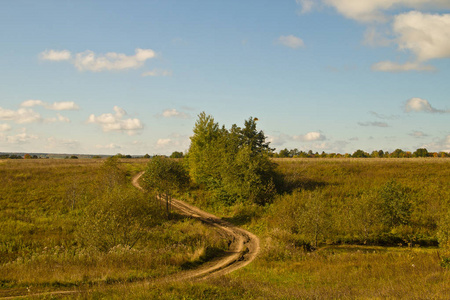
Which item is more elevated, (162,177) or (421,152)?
(421,152)

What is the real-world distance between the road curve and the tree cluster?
212 inches

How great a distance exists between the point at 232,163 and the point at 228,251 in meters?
18.2

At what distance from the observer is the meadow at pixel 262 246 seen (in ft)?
43.8

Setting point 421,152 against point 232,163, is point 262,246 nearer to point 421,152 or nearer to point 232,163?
point 232,163

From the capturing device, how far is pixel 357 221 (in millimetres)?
27484

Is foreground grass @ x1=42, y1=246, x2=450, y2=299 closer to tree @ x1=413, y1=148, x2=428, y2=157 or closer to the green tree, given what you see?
the green tree

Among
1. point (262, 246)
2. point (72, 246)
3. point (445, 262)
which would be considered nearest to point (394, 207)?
point (445, 262)

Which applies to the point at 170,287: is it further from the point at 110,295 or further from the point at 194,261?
the point at 194,261

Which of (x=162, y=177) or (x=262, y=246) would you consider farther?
(x=162, y=177)

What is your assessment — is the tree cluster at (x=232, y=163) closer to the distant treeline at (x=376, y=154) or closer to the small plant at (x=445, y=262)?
the small plant at (x=445, y=262)

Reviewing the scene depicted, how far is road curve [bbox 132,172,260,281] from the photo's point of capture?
1795 cm

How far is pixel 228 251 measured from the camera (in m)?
23.4

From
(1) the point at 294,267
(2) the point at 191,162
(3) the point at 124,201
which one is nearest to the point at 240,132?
(2) the point at 191,162

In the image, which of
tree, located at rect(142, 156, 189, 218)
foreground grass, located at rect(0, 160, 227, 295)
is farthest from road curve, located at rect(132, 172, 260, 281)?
tree, located at rect(142, 156, 189, 218)
